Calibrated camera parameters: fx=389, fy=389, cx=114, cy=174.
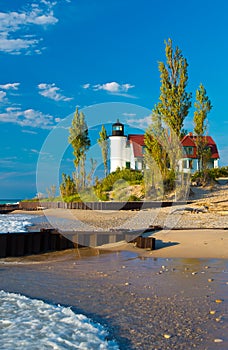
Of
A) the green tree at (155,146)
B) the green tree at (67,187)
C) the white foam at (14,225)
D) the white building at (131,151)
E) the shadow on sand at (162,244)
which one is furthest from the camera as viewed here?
the white building at (131,151)

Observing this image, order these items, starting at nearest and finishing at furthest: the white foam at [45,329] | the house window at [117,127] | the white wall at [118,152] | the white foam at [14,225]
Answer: the white foam at [45,329]
the white foam at [14,225]
the white wall at [118,152]
the house window at [117,127]

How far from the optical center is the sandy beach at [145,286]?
5.03 m

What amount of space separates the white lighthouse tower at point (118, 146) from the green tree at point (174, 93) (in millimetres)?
16707

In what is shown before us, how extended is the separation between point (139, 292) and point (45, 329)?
2.25 m

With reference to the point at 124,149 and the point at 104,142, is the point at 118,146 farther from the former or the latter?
the point at 104,142

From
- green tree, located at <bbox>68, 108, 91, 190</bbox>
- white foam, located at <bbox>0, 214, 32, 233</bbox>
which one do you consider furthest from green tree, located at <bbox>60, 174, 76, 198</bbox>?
white foam, located at <bbox>0, 214, 32, 233</bbox>

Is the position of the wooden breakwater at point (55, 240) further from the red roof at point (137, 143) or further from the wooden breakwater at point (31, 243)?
the red roof at point (137, 143)

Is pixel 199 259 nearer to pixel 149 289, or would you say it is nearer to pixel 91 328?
pixel 149 289

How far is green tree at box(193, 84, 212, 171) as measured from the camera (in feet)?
125

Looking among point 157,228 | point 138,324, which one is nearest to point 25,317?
point 138,324

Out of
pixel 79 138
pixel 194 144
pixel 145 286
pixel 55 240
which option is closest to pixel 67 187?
pixel 79 138

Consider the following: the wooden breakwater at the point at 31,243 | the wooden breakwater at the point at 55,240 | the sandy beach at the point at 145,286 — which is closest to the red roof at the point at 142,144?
the wooden breakwater at the point at 55,240

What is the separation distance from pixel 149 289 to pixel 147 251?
14.9ft

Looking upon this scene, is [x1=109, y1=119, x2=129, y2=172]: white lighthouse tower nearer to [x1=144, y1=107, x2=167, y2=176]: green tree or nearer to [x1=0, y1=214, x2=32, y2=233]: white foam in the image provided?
[x1=144, y1=107, x2=167, y2=176]: green tree
